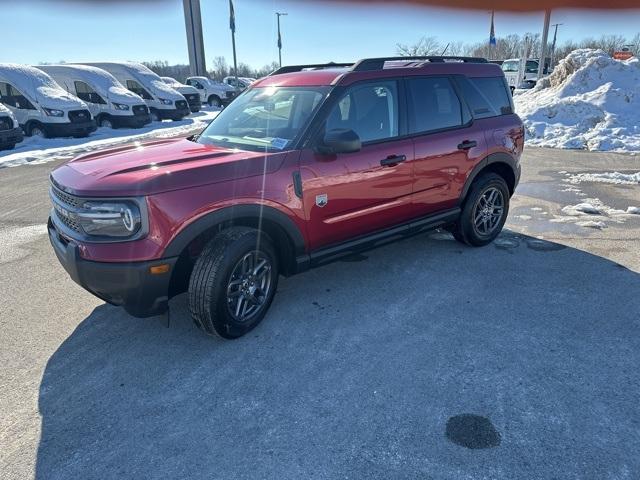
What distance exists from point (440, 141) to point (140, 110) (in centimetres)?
1547

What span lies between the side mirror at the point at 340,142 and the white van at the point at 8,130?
11.8m

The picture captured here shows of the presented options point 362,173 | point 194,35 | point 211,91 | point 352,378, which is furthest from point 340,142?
point 194,35

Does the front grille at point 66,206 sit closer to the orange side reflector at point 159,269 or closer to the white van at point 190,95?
the orange side reflector at point 159,269

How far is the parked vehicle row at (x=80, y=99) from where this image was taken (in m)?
13.8

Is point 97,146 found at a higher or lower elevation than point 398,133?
lower

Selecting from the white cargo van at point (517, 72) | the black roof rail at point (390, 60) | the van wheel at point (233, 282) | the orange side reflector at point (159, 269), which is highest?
the white cargo van at point (517, 72)

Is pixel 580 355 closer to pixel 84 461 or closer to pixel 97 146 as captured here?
pixel 84 461

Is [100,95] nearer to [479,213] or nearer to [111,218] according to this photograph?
[479,213]

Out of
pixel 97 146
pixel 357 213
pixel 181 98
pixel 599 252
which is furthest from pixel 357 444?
pixel 181 98

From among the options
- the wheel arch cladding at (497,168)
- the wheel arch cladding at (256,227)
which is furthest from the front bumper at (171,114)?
the wheel arch cladding at (256,227)

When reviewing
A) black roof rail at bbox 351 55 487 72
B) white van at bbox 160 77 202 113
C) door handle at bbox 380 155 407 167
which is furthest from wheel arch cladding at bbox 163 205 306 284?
white van at bbox 160 77 202 113

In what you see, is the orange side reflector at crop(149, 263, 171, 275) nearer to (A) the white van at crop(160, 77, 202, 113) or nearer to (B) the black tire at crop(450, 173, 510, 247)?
(B) the black tire at crop(450, 173, 510, 247)

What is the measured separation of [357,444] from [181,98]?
1998 centimetres

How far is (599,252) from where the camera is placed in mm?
4844
